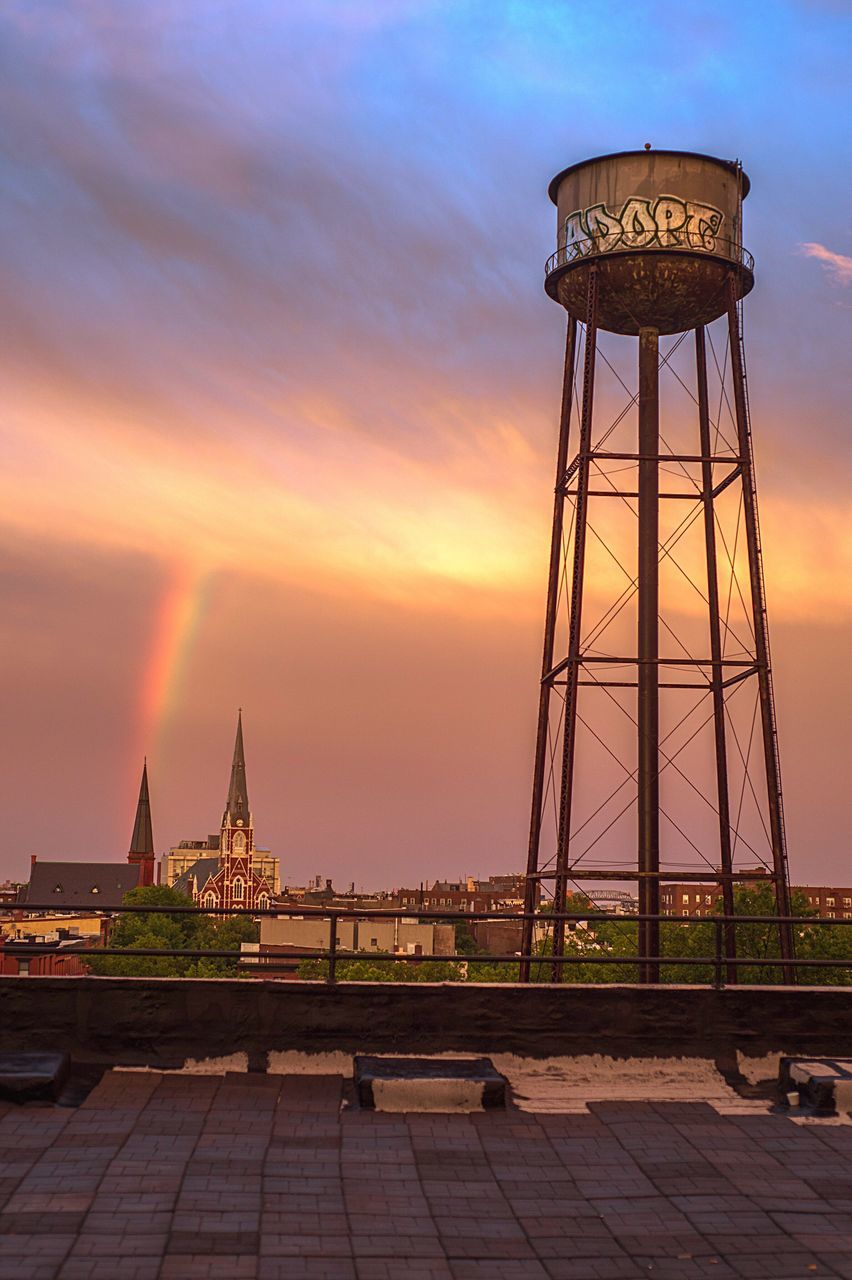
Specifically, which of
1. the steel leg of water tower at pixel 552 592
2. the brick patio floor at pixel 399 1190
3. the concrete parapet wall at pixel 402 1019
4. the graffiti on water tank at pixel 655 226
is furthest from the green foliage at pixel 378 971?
the brick patio floor at pixel 399 1190

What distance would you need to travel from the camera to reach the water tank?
2647cm

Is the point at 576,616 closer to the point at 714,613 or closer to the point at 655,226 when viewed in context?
the point at 714,613

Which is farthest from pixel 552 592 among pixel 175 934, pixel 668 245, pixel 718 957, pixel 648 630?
pixel 175 934

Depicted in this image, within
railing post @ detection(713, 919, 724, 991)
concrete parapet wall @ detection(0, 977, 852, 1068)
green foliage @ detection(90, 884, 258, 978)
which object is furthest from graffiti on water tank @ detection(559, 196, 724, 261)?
green foliage @ detection(90, 884, 258, 978)

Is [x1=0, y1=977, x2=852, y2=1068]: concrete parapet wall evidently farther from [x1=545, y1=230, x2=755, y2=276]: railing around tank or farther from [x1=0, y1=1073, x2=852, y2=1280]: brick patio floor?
[x1=545, y1=230, x2=755, y2=276]: railing around tank

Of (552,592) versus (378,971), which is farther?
(378,971)

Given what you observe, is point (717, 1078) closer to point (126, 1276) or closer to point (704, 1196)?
point (704, 1196)

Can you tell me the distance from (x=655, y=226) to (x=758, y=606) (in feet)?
23.6

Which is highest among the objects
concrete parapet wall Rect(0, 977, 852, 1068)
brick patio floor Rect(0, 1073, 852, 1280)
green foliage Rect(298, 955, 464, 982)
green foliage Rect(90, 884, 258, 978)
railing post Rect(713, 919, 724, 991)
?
green foliage Rect(90, 884, 258, 978)

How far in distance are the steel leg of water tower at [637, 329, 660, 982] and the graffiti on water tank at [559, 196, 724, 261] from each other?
8.10 ft

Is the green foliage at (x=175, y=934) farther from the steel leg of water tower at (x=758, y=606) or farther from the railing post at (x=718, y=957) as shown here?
the railing post at (x=718, y=957)

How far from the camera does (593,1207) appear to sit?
28.2ft

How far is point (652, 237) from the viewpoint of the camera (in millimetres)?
26344

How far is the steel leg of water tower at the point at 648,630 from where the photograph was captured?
26.9 metres
